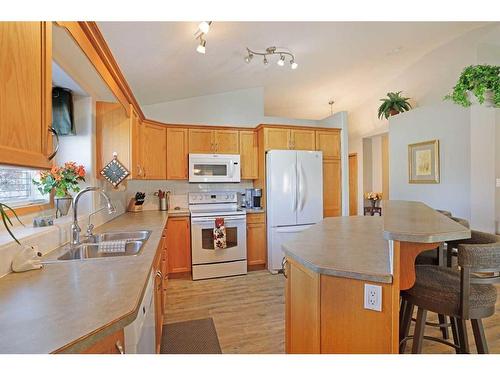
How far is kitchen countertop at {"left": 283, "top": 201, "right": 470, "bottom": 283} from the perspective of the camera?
961 mm

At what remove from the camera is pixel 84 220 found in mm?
2049

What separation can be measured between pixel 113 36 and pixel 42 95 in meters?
1.40

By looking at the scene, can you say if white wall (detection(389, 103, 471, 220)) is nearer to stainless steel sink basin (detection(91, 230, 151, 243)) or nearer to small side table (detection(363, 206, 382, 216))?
small side table (detection(363, 206, 382, 216))

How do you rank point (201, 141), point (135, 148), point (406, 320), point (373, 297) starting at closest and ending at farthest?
point (373, 297) → point (406, 320) → point (135, 148) → point (201, 141)

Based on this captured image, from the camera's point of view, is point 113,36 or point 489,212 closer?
point 113,36

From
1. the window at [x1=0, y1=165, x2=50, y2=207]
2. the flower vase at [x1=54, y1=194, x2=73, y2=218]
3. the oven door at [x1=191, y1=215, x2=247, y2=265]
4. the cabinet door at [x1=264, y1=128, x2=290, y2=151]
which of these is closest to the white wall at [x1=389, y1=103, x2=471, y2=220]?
the cabinet door at [x1=264, y1=128, x2=290, y2=151]

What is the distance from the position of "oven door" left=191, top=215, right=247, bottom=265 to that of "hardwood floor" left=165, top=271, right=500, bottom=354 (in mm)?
284

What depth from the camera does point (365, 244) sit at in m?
1.44

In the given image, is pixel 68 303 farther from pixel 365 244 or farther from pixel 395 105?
pixel 395 105

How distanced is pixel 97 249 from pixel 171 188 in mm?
2173

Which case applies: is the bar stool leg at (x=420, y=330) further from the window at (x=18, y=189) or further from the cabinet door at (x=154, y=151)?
the cabinet door at (x=154, y=151)

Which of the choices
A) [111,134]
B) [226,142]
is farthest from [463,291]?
[226,142]
